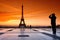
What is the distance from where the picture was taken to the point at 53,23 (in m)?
21.3

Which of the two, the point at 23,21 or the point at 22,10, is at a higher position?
the point at 22,10

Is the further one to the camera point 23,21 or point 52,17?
point 23,21

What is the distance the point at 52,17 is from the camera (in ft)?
69.6

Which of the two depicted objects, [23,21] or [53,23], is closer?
[53,23]

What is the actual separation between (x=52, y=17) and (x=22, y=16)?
55.1m

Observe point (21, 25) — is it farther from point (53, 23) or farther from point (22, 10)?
point (53, 23)

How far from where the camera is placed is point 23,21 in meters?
74.6

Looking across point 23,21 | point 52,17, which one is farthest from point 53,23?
point 23,21

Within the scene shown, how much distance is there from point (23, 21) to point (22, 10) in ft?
15.2

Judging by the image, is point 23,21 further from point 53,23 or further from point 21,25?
point 53,23

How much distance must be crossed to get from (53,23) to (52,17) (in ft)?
2.40

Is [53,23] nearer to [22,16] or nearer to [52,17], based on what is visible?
[52,17]

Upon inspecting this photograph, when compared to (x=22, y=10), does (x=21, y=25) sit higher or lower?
lower

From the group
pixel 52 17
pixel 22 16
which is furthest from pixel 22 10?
pixel 52 17
